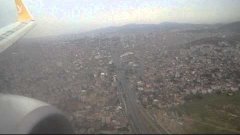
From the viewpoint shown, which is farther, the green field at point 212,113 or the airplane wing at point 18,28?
the airplane wing at point 18,28

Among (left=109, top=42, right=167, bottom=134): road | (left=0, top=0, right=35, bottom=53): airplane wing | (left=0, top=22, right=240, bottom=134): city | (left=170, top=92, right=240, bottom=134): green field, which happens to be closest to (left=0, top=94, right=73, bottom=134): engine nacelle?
(left=0, top=22, right=240, bottom=134): city

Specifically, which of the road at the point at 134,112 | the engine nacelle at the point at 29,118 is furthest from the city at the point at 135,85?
the engine nacelle at the point at 29,118

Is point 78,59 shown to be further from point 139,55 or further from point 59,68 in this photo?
point 139,55

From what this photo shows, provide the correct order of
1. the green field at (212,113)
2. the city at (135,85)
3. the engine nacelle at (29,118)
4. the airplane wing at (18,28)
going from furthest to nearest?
1. the airplane wing at (18,28)
2. the city at (135,85)
3. the green field at (212,113)
4. the engine nacelle at (29,118)

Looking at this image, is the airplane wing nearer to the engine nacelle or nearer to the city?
the city

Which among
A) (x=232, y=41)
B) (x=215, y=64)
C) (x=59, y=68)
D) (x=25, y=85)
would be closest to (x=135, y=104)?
(x=25, y=85)

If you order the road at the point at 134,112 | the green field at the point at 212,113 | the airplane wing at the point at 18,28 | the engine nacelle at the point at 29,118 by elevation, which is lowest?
the green field at the point at 212,113

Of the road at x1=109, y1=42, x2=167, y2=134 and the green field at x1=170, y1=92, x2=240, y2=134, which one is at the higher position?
the road at x1=109, y1=42, x2=167, y2=134

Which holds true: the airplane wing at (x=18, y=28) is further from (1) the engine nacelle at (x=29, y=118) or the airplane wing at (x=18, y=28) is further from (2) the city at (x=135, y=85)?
(1) the engine nacelle at (x=29, y=118)
